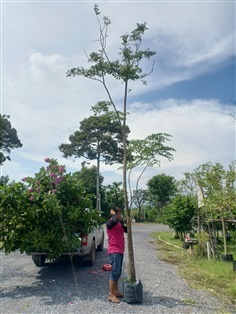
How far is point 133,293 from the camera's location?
15.3ft

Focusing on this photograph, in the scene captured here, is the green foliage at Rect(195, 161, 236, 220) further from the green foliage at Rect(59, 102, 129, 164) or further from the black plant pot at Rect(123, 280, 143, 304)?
the green foliage at Rect(59, 102, 129, 164)

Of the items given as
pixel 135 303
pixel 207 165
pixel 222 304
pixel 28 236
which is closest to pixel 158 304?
pixel 135 303

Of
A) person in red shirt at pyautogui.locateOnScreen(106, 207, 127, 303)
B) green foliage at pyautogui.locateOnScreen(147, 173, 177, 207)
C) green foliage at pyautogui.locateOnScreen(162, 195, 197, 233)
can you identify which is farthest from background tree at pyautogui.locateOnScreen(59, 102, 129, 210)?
person in red shirt at pyautogui.locateOnScreen(106, 207, 127, 303)

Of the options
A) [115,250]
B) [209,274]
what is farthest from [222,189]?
[115,250]

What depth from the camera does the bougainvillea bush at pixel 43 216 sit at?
230 inches

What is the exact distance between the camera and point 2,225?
233 inches

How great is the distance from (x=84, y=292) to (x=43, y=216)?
1.79m

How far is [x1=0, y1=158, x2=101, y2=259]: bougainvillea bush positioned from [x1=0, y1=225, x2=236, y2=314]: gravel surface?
75 cm

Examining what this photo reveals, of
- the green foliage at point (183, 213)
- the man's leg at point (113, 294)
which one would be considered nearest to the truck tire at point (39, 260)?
the man's leg at point (113, 294)

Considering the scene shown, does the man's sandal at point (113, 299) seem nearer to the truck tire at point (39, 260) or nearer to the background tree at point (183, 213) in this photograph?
the truck tire at point (39, 260)

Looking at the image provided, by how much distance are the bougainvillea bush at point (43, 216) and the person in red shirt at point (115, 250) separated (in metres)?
1.24

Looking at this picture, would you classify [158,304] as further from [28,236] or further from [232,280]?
[28,236]

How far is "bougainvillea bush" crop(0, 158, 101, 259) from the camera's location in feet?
19.2

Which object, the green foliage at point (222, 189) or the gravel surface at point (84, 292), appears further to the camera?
the green foliage at point (222, 189)
